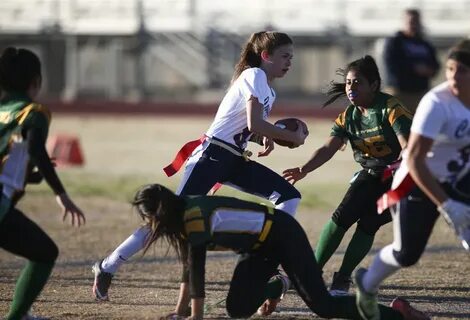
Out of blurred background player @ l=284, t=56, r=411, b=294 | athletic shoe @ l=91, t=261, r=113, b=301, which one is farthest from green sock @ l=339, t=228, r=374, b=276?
athletic shoe @ l=91, t=261, r=113, b=301

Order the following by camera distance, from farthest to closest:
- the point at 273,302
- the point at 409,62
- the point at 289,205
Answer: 1. the point at 409,62
2. the point at 289,205
3. the point at 273,302

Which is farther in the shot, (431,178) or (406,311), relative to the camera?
(406,311)

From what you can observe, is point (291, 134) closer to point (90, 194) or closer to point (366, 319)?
point (366, 319)

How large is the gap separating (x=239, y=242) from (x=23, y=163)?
134 centimetres

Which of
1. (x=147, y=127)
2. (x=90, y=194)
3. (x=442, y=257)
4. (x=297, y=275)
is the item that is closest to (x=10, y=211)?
(x=297, y=275)

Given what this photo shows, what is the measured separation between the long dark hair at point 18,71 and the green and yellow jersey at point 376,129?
2.50 m

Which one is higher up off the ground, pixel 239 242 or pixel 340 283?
pixel 239 242

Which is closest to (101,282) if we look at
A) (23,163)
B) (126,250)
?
(126,250)

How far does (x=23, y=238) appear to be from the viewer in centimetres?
645

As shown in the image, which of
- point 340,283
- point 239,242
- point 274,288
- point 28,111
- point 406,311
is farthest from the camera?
point 340,283

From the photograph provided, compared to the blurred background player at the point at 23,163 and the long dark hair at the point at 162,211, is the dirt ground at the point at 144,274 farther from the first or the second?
the blurred background player at the point at 23,163

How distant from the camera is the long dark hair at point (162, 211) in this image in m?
6.47

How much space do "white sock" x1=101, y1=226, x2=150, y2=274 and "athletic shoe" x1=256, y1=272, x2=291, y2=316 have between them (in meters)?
1.00

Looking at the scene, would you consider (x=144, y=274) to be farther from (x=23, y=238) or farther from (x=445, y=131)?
(x=445, y=131)
